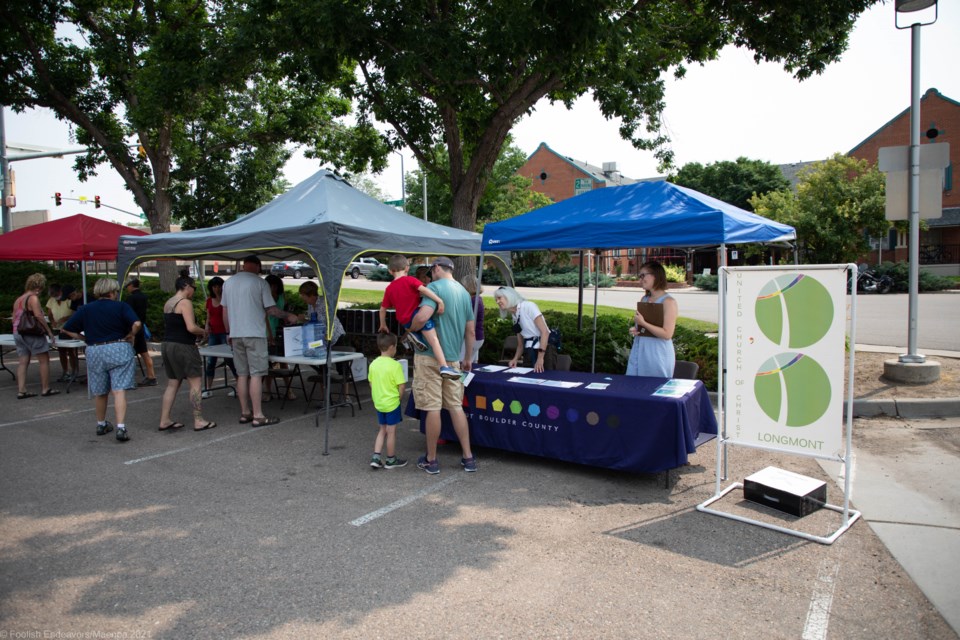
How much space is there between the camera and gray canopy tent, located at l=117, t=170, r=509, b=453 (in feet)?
21.2

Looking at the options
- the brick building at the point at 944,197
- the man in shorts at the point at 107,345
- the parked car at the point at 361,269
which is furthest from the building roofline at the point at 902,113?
the man in shorts at the point at 107,345

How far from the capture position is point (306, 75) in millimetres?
11586

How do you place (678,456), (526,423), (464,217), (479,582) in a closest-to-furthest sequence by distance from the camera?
1. (479,582)
2. (678,456)
3. (526,423)
4. (464,217)

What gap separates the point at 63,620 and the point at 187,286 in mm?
4475

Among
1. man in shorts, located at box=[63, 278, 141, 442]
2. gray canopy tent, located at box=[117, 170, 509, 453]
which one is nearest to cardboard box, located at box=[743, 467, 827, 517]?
gray canopy tent, located at box=[117, 170, 509, 453]

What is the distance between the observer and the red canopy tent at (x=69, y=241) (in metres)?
11.1

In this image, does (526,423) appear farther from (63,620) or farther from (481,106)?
(481,106)

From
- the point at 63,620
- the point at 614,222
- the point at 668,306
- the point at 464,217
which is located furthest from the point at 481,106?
the point at 63,620

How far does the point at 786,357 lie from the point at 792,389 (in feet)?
0.78

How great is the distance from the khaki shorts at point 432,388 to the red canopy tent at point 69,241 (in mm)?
8101

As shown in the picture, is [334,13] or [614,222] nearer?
[614,222]

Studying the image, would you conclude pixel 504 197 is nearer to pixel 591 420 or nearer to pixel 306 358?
pixel 306 358

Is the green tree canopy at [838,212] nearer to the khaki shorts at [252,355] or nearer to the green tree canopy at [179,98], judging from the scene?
the green tree canopy at [179,98]

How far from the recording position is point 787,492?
4.56 metres
